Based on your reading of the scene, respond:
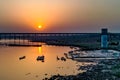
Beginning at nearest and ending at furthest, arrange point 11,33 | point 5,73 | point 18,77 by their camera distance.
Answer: point 18,77
point 5,73
point 11,33

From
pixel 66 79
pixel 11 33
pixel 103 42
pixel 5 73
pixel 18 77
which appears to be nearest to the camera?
pixel 66 79

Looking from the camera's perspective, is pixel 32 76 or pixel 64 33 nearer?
pixel 32 76

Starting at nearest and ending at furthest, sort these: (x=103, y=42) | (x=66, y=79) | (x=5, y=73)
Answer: (x=66, y=79) < (x=5, y=73) < (x=103, y=42)

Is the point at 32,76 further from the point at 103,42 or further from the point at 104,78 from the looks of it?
the point at 103,42

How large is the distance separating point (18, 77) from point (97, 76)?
9880 mm

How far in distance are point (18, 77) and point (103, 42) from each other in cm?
5079

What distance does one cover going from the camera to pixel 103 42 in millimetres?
82812

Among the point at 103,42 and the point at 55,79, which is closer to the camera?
the point at 55,79

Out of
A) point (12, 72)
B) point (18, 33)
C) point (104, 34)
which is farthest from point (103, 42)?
point (18, 33)

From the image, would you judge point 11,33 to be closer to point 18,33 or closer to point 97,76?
point 18,33

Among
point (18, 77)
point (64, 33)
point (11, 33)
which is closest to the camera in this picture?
point (18, 77)

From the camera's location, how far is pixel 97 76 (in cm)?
3284

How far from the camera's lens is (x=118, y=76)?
3244 cm

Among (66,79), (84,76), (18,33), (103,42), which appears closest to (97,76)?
(84,76)
